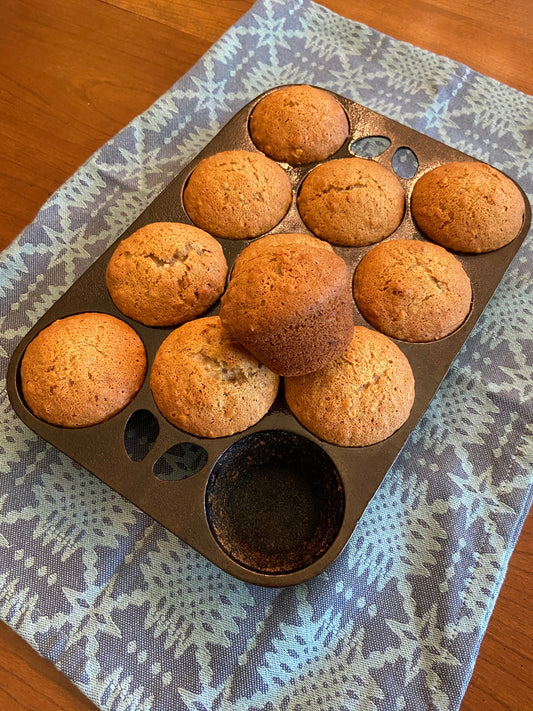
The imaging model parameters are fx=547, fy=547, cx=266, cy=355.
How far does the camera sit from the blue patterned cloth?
3.13ft

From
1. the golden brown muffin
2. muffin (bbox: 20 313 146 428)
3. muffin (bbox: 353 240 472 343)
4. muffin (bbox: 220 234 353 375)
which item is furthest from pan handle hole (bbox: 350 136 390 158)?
muffin (bbox: 20 313 146 428)

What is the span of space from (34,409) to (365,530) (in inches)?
26.3

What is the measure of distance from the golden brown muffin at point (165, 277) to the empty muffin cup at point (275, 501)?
29 centimetres

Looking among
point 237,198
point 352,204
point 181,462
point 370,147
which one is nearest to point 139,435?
point 181,462

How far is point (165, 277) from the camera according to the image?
41.5 inches

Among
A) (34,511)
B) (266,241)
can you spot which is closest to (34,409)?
(34,511)

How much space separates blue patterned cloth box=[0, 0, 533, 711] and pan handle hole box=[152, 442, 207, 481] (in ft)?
0.33

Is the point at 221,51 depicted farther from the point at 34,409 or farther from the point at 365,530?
the point at 365,530

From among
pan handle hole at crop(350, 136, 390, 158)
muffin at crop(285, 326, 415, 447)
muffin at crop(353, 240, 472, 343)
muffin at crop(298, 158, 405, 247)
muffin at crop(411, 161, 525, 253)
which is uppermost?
pan handle hole at crop(350, 136, 390, 158)

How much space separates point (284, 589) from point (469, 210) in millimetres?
853

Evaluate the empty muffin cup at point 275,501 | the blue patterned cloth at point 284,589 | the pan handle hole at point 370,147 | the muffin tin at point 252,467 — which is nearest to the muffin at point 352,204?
the muffin tin at point 252,467

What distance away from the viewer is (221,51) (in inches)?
62.1

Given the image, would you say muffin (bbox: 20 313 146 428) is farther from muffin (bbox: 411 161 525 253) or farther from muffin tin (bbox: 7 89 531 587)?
muffin (bbox: 411 161 525 253)

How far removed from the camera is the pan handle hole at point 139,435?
110 centimetres
